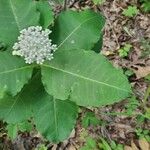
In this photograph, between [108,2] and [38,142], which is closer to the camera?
[38,142]

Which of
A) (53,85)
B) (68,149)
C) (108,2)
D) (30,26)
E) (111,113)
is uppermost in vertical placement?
(30,26)

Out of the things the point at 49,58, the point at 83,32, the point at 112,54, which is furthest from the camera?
the point at 112,54

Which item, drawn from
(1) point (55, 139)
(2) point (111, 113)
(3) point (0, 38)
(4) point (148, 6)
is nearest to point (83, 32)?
(3) point (0, 38)

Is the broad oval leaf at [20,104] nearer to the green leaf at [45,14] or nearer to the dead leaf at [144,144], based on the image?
the green leaf at [45,14]

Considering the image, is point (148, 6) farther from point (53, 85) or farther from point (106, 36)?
point (53, 85)

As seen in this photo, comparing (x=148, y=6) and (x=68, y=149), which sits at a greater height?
(x=148, y=6)

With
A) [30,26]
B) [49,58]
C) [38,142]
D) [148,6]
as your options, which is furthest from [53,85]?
[148,6]

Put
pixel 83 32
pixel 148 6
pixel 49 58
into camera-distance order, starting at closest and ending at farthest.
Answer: pixel 49 58
pixel 83 32
pixel 148 6

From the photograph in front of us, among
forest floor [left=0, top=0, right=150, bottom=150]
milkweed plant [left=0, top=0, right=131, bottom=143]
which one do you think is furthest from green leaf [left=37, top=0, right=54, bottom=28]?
forest floor [left=0, top=0, right=150, bottom=150]

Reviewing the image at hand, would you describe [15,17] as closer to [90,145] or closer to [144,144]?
[90,145]
